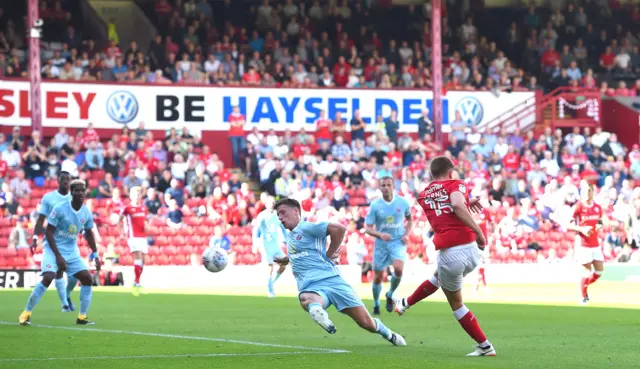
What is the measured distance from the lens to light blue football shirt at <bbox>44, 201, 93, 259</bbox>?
53.2ft

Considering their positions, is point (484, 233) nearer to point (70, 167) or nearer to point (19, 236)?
point (70, 167)

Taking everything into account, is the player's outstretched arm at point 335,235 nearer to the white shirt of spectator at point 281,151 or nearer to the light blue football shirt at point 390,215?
the light blue football shirt at point 390,215

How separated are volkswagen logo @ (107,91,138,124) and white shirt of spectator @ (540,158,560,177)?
42.1ft

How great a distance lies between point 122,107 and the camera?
3678 cm

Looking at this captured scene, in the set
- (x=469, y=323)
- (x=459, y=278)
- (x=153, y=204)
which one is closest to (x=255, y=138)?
(x=153, y=204)

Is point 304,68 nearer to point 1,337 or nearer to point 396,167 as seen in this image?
point 396,167

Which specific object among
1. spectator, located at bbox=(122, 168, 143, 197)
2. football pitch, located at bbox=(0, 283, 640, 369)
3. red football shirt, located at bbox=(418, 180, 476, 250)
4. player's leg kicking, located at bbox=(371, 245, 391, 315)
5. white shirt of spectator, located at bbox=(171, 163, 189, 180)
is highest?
white shirt of spectator, located at bbox=(171, 163, 189, 180)

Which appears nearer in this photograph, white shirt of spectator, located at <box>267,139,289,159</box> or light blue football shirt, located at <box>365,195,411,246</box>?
light blue football shirt, located at <box>365,195,411,246</box>

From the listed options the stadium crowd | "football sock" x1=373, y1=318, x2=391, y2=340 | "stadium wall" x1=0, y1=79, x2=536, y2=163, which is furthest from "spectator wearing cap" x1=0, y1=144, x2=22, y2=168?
"football sock" x1=373, y1=318, x2=391, y2=340

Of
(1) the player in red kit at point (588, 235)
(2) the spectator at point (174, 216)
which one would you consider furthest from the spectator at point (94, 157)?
(1) the player in red kit at point (588, 235)

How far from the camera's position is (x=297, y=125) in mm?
38719

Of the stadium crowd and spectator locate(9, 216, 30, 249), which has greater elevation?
the stadium crowd

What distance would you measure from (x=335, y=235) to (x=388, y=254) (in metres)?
7.80

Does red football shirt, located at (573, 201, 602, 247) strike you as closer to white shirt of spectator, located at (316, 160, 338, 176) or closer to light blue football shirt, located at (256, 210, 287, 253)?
light blue football shirt, located at (256, 210, 287, 253)
